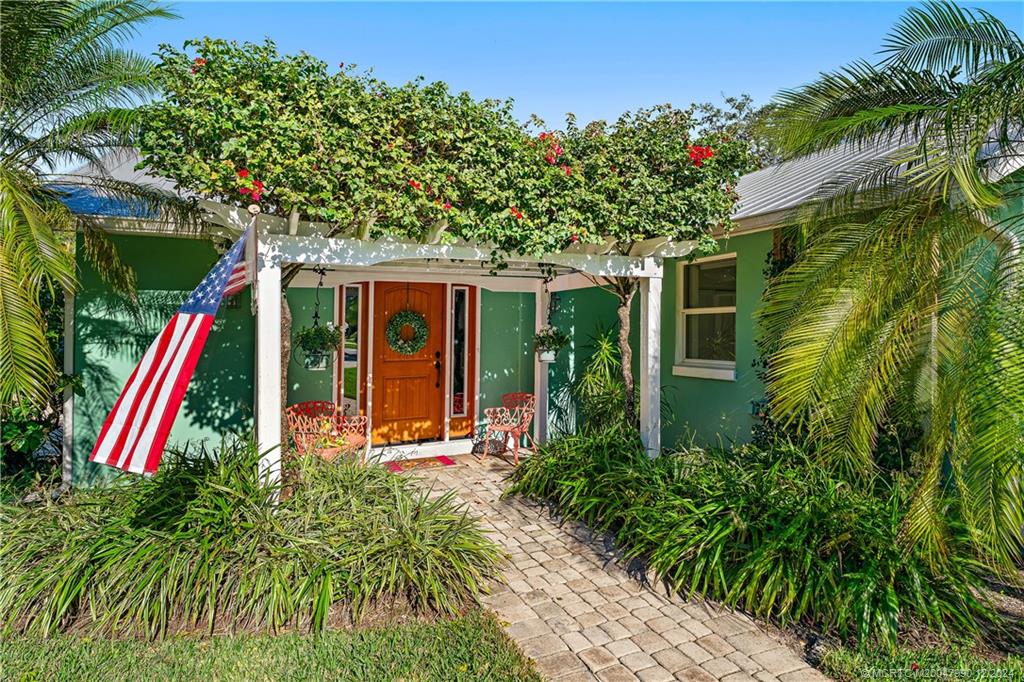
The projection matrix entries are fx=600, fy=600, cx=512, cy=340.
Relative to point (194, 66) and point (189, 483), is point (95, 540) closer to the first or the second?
point (189, 483)

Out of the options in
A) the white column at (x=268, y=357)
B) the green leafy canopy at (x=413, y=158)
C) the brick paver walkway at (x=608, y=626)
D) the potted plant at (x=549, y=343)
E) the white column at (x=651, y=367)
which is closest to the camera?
the brick paver walkway at (x=608, y=626)

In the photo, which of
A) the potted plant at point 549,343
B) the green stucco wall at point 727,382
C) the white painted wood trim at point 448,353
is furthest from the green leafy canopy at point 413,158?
the white painted wood trim at point 448,353

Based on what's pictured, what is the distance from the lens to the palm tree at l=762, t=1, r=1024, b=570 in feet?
10.6

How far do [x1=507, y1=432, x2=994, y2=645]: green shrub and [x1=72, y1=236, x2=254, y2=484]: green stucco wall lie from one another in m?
4.09

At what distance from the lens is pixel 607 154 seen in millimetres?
5656

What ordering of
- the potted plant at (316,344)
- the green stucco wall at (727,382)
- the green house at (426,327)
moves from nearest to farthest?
the green house at (426,327), the potted plant at (316,344), the green stucco wall at (727,382)

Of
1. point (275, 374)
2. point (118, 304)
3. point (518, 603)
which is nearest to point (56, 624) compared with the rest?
point (275, 374)

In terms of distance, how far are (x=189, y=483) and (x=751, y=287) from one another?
6549 mm

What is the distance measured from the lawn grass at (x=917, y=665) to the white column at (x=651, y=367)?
3208mm

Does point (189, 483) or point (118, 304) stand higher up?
point (118, 304)

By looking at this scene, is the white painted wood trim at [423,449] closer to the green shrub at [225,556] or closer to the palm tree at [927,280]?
the green shrub at [225,556]

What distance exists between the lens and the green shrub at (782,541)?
12.8ft

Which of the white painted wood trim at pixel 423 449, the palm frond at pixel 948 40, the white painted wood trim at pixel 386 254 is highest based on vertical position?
the palm frond at pixel 948 40

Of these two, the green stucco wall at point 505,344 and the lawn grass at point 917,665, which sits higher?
the green stucco wall at point 505,344
